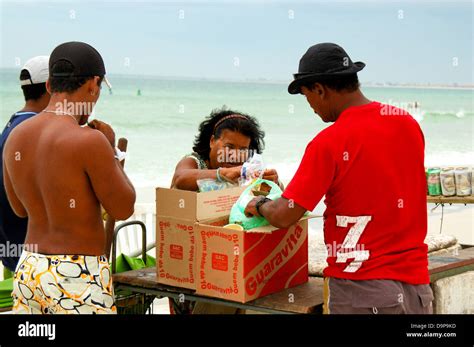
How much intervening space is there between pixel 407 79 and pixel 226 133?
4242cm

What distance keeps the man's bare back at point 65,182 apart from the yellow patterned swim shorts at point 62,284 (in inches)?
1.7

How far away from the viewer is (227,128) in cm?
399

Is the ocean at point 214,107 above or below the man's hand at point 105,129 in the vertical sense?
above

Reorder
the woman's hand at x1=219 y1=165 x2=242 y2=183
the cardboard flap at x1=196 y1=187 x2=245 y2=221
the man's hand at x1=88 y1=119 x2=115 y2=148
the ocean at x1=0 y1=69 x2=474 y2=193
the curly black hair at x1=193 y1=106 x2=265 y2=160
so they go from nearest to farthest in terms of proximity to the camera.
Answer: the man's hand at x1=88 y1=119 x2=115 y2=148, the cardboard flap at x1=196 y1=187 x2=245 y2=221, the woman's hand at x1=219 y1=165 x2=242 y2=183, the curly black hair at x1=193 y1=106 x2=265 y2=160, the ocean at x1=0 y1=69 x2=474 y2=193

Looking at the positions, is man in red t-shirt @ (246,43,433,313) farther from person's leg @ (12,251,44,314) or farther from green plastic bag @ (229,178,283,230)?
person's leg @ (12,251,44,314)

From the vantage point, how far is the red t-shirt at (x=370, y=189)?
272cm

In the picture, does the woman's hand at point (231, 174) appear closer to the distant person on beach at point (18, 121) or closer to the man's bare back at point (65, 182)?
the man's bare back at point (65, 182)

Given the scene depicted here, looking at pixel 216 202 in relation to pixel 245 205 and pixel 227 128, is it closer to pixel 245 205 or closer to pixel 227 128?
pixel 245 205

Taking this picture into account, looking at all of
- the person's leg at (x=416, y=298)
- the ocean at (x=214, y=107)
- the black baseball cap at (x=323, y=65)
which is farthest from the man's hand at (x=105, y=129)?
the ocean at (x=214, y=107)

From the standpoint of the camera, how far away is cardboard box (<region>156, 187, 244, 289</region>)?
323 cm

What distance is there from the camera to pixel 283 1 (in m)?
41.4

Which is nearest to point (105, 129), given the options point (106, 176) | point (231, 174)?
point (106, 176)

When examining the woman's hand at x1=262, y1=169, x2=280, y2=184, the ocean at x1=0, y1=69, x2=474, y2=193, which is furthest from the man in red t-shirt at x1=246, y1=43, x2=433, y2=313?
the ocean at x1=0, y1=69, x2=474, y2=193

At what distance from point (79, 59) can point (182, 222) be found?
893mm
